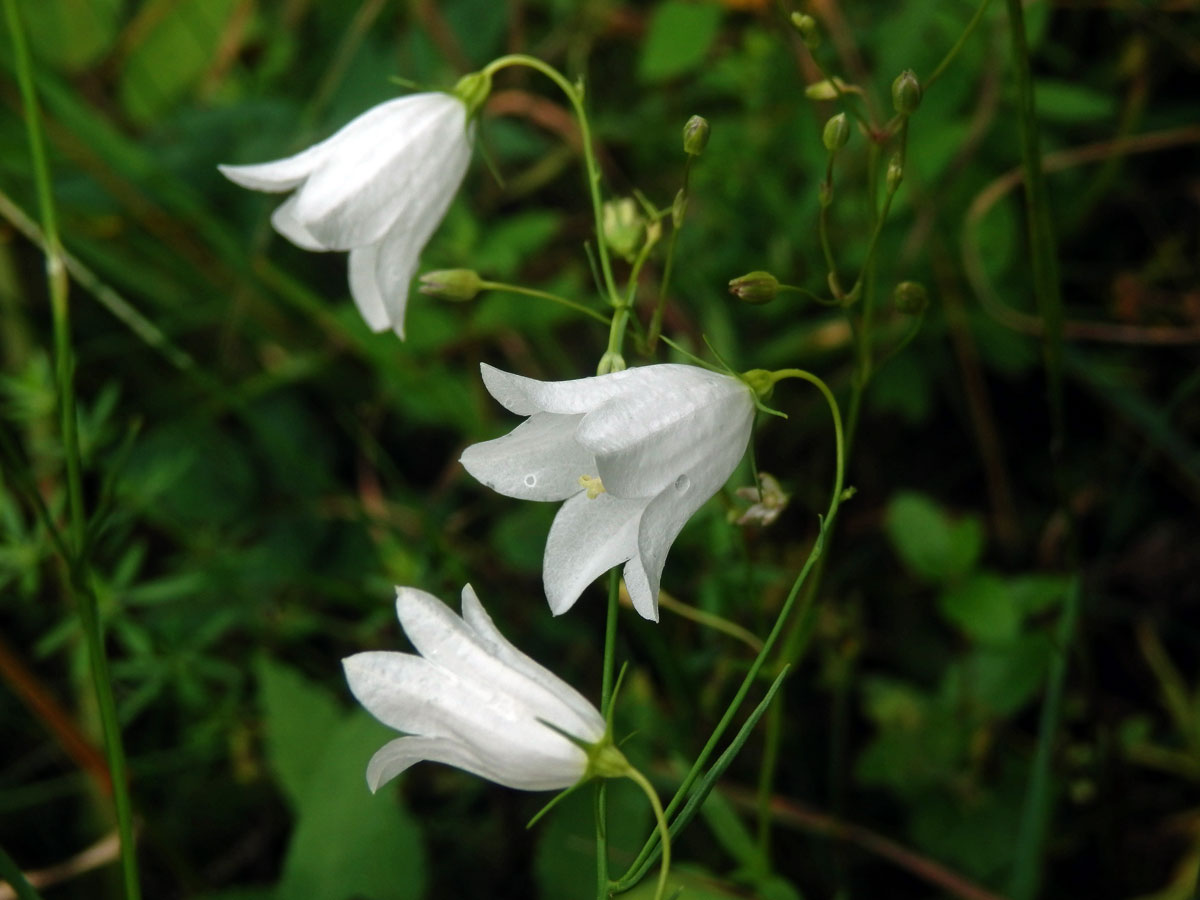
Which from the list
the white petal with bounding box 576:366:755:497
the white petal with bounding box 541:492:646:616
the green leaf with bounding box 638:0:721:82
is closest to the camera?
the white petal with bounding box 576:366:755:497

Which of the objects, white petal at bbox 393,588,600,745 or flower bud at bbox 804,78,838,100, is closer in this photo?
white petal at bbox 393,588,600,745

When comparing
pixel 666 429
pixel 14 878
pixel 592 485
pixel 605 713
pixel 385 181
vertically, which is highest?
pixel 385 181

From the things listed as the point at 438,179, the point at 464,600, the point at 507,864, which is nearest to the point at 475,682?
the point at 464,600

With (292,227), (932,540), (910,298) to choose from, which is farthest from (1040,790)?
(292,227)

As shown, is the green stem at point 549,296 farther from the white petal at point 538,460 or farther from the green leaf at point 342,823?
the green leaf at point 342,823

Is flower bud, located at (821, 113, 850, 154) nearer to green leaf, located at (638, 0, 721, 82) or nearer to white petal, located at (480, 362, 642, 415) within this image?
white petal, located at (480, 362, 642, 415)

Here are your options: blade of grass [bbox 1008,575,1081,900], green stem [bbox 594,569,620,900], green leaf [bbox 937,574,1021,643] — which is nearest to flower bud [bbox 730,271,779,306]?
green stem [bbox 594,569,620,900]

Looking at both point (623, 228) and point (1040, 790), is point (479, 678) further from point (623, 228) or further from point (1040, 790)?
point (1040, 790)
